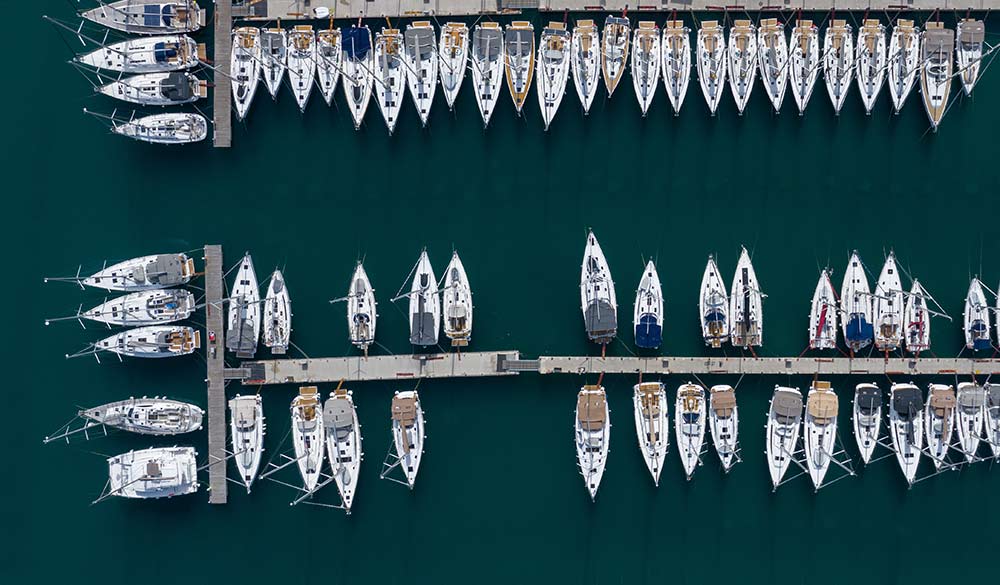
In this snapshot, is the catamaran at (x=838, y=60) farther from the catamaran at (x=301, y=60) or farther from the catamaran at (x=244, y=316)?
the catamaran at (x=244, y=316)

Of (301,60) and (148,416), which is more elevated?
(301,60)

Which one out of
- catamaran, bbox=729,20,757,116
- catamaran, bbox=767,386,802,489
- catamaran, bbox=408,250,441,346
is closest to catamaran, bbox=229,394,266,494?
catamaran, bbox=408,250,441,346

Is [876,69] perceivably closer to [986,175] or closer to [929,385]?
[986,175]

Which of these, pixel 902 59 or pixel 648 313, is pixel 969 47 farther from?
pixel 648 313

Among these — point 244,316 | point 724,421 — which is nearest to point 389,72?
point 244,316

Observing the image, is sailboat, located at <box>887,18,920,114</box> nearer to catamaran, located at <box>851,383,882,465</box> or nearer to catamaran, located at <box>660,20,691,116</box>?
catamaran, located at <box>660,20,691,116</box>

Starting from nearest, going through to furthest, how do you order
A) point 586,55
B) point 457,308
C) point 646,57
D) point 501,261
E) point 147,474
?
point 147,474, point 457,308, point 646,57, point 586,55, point 501,261

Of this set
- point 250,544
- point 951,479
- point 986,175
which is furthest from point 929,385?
point 250,544
